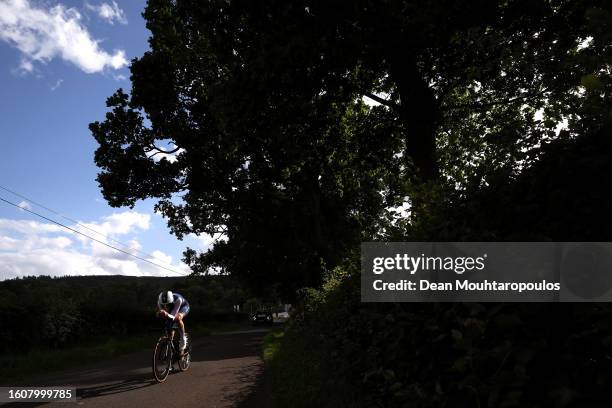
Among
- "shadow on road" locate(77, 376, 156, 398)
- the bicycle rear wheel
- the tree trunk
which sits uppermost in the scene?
the tree trunk

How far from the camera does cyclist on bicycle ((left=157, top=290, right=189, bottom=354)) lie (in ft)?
34.7

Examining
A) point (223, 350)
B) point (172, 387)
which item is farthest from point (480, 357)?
point (223, 350)

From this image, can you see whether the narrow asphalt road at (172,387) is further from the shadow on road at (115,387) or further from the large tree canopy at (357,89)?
the large tree canopy at (357,89)

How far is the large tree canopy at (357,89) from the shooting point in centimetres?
578

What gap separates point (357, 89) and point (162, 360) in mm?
8496

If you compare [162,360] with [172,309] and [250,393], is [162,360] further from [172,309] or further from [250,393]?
[250,393]

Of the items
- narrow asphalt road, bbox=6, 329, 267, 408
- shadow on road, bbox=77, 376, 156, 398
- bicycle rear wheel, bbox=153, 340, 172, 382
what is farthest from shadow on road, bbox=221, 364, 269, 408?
shadow on road, bbox=77, 376, 156, 398

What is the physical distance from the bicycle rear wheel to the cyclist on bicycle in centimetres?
57

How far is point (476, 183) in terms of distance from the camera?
15.2 ft

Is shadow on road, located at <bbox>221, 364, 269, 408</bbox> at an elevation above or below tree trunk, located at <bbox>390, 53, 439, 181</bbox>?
below

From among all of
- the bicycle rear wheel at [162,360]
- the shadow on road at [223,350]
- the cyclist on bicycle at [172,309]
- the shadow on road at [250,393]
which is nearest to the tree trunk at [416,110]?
the shadow on road at [250,393]

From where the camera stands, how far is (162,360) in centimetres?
996

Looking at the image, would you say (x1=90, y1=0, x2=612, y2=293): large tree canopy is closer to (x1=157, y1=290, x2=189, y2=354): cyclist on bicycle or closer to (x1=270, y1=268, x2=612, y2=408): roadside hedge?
(x1=270, y1=268, x2=612, y2=408): roadside hedge

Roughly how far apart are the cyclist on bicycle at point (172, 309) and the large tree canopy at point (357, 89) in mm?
4374
